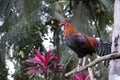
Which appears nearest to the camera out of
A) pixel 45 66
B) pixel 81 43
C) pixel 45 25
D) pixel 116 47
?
pixel 116 47

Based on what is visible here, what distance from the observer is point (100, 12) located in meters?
3.13

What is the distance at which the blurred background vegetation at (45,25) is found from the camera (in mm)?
2846

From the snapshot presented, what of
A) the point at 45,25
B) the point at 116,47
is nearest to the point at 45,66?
the point at 116,47

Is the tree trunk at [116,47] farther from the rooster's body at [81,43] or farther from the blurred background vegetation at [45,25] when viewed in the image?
the blurred background vegetation at [45,25]

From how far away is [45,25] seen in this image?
4.02 metres

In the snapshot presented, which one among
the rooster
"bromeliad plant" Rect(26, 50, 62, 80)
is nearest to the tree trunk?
"bromeliad plant" Rect(26, 50, 62, 80)

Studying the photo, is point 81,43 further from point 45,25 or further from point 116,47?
point 45,25

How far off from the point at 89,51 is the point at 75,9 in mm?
1142

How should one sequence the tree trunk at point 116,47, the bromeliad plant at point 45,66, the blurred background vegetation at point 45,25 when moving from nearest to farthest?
the tree trunk at point 116,47
the bromeliad plant at point 45,66
the blurred background vegetation at point 45,25

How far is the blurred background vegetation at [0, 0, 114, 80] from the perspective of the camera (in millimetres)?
2846

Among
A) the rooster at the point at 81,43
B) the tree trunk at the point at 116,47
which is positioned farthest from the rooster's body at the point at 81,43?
the tree trunk at the point at 116,47

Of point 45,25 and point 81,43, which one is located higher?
point 45,25

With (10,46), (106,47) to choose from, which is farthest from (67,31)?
(10,46)

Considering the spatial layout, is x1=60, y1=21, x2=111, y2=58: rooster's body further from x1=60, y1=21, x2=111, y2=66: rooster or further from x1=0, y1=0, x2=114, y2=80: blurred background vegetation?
x1=0, y1=0, x2=114, y2=80: blurred background vegetation
